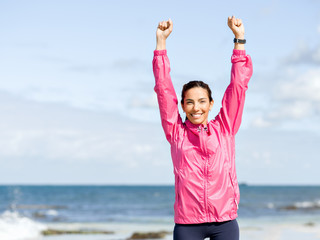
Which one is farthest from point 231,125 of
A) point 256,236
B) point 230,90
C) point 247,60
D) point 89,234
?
point 89,234

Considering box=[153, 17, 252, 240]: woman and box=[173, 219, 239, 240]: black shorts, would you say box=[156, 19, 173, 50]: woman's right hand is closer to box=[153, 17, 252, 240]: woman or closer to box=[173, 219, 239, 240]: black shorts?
box=[153, 17, 252, 240]: woman

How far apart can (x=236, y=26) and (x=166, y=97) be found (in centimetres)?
70

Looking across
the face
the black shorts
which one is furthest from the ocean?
the face

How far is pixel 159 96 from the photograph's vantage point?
3.39 m

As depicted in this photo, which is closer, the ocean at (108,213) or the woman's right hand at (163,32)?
the woman's right hand at (163,32)

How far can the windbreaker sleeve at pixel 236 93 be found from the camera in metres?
3.37

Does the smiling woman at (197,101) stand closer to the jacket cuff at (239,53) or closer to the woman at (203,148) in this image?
the woman at (203,148)

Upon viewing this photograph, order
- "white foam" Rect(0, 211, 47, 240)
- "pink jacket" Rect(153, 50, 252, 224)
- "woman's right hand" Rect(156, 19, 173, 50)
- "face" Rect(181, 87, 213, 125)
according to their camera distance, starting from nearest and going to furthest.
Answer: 1. "pink jacket" Rect(153, 50, 252, 224)
2. "face" Rect(181, 87, 213, 125)
3. "woman's right hand" Rect(156, 19, 173, 50)
4. "white foam" Rect(0, 211, 47, 240)

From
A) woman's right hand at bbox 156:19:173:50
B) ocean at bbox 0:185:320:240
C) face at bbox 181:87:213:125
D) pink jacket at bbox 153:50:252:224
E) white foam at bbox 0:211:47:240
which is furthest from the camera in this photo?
ocean at bbox 0:185:320:240

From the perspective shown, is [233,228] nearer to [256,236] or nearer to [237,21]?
[237,21]

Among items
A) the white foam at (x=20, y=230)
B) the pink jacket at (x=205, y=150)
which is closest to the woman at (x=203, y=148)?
the pink jacket at (x=205, y=150)

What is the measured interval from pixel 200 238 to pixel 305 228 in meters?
13.7

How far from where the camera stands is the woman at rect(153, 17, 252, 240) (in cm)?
324

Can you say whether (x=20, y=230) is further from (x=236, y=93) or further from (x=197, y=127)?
(x=236, y=93)
